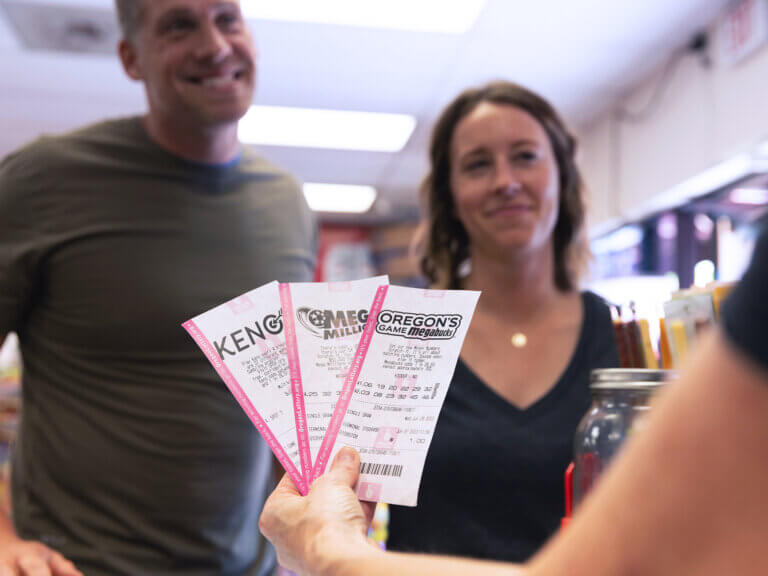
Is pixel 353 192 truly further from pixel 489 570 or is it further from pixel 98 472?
pixel 489 570

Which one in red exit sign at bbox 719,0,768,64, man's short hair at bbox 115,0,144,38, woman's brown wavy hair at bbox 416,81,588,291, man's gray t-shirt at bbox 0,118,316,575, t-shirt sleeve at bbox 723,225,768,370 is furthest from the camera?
red exit sign at bbox 719,0,768,64

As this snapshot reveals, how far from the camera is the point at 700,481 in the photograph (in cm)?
35

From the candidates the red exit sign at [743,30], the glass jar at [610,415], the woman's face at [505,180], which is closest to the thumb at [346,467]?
the glass jar at [610,415]

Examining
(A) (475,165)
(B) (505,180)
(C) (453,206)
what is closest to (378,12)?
(C) (453,206)

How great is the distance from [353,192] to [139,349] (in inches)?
222

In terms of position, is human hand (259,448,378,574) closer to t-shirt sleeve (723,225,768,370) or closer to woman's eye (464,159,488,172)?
t-shirt sleeve (723,225,768,370)

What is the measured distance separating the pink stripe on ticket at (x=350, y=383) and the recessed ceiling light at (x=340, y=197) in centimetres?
585

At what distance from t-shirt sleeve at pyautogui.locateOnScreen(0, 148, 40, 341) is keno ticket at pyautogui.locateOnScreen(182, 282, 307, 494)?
78 cm

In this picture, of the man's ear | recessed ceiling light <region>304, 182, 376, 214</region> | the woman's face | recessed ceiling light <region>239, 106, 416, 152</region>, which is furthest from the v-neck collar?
recessed ceiling light <region>304, 182, 376, 214</region>

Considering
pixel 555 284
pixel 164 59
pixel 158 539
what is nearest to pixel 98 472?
pixel 158 539

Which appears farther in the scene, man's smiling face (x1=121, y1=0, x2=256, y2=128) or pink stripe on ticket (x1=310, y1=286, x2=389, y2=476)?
man's smiling face (x1=121, y1=0, x2=256, y2=128)

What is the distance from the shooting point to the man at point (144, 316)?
1.32 meters

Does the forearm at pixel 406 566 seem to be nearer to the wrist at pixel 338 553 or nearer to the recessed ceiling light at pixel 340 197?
the wrist at pixel 338 553

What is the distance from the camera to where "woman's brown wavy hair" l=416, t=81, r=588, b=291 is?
1577mm
